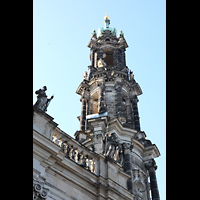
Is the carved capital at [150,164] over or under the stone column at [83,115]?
under

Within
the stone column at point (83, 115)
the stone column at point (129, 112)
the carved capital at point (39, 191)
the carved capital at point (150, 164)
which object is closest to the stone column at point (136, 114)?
the stone column at point (129, 112)

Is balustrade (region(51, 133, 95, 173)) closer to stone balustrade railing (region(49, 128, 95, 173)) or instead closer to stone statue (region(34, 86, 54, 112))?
stone balustrade railing (region(49, 128, 95, 173))

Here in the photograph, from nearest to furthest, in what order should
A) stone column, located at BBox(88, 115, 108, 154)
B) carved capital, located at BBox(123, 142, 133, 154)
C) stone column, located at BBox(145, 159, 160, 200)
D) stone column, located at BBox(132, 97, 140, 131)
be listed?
stone column, located at BBox(88, 115, 108, 154), carved capital, located at BBox(123, 142, 133, 154), stone column, located at BBox(145, 159, 160, 200), stone column, located at BBox(132, 97, 140, 131)

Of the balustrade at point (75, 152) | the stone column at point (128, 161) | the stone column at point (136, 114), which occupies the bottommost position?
the balustrade at point (75, 152)

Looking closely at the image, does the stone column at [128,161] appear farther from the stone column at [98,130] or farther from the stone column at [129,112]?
the stone column at [129,112]

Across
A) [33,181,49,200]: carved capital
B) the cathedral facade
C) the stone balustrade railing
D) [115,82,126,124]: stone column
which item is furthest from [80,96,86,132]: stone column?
[33,181,49,200]: carved capital

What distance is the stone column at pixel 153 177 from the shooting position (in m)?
17.3

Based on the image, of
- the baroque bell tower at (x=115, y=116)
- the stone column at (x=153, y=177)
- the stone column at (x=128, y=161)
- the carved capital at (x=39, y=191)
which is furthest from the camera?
the stone column at (x=153, y=177)

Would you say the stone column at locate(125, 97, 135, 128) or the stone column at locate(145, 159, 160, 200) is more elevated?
the stone column at locate(125, 97, 135, 128)

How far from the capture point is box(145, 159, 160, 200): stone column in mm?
17312
